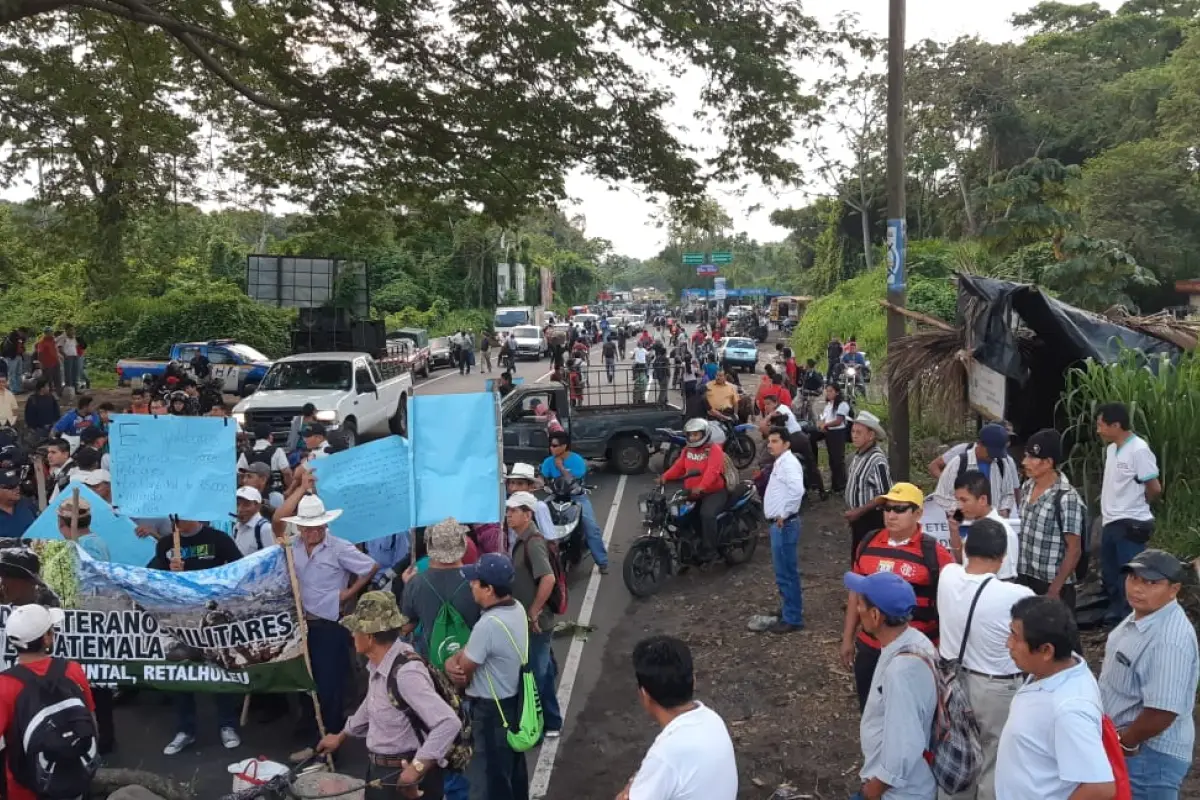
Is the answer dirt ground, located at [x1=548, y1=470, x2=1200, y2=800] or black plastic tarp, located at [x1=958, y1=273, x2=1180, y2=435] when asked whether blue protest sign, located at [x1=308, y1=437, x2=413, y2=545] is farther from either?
black plastic tarp, located at [x1=958, y1=273, x2=1180, y2=435]

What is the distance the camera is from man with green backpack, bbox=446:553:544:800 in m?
4.20

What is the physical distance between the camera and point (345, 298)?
95.5ft

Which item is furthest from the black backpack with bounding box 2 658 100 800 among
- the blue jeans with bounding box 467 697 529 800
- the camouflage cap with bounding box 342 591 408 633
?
the blue jeans with bounding box 467 697 529 800

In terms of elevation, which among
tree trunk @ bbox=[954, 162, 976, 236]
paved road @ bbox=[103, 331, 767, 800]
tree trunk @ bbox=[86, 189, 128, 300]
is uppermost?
tree trunk @ bbox=[954, 162, 976, 236]

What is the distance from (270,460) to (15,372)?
59.3 ft

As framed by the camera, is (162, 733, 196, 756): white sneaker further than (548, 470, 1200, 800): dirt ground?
Yes

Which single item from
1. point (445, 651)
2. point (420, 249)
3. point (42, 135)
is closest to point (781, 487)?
point (445, 651)

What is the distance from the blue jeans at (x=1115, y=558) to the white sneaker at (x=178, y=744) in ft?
21.0

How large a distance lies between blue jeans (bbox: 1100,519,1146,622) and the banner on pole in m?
5.57

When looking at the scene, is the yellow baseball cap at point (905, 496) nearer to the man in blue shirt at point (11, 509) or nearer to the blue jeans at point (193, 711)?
the blue jeans at point (193, 711)

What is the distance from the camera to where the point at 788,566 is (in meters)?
7.32

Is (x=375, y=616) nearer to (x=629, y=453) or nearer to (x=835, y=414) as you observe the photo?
(x=835, y=414)

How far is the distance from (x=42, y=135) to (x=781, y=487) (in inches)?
536

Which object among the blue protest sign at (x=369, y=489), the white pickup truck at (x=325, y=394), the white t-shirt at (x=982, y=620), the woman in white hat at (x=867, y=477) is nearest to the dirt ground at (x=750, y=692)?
the white t-shirt at (x=982, y=620)
